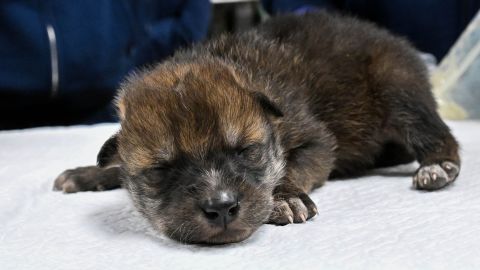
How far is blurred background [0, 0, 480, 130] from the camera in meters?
3.28

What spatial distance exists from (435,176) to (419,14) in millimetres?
2138

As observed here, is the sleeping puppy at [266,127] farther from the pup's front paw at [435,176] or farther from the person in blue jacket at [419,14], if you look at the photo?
the person in blue jacket at [419,14]

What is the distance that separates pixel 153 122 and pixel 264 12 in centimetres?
272

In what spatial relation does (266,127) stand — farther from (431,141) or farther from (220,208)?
(431,141)

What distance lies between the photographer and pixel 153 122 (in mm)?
1798

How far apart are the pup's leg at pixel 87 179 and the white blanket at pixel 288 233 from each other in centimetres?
5

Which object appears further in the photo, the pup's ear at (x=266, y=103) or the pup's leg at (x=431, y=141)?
the pup's leg at (x=431, y=141)

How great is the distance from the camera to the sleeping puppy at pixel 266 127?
68.2 inches

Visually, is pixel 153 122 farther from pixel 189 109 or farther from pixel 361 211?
pixel 361 211

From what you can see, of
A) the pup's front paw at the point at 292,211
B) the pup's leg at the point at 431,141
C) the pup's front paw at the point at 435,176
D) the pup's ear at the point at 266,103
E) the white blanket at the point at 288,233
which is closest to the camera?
the white blanket at the point at 288,233

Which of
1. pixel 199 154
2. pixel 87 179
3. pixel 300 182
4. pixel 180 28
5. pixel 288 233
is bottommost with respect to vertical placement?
pixel 180 28

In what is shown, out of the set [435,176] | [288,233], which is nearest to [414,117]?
[435,176]

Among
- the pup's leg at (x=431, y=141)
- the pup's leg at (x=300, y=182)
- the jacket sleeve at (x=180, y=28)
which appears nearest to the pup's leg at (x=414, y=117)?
the pup's leg at (x=431, y=141)

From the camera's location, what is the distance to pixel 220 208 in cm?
162
